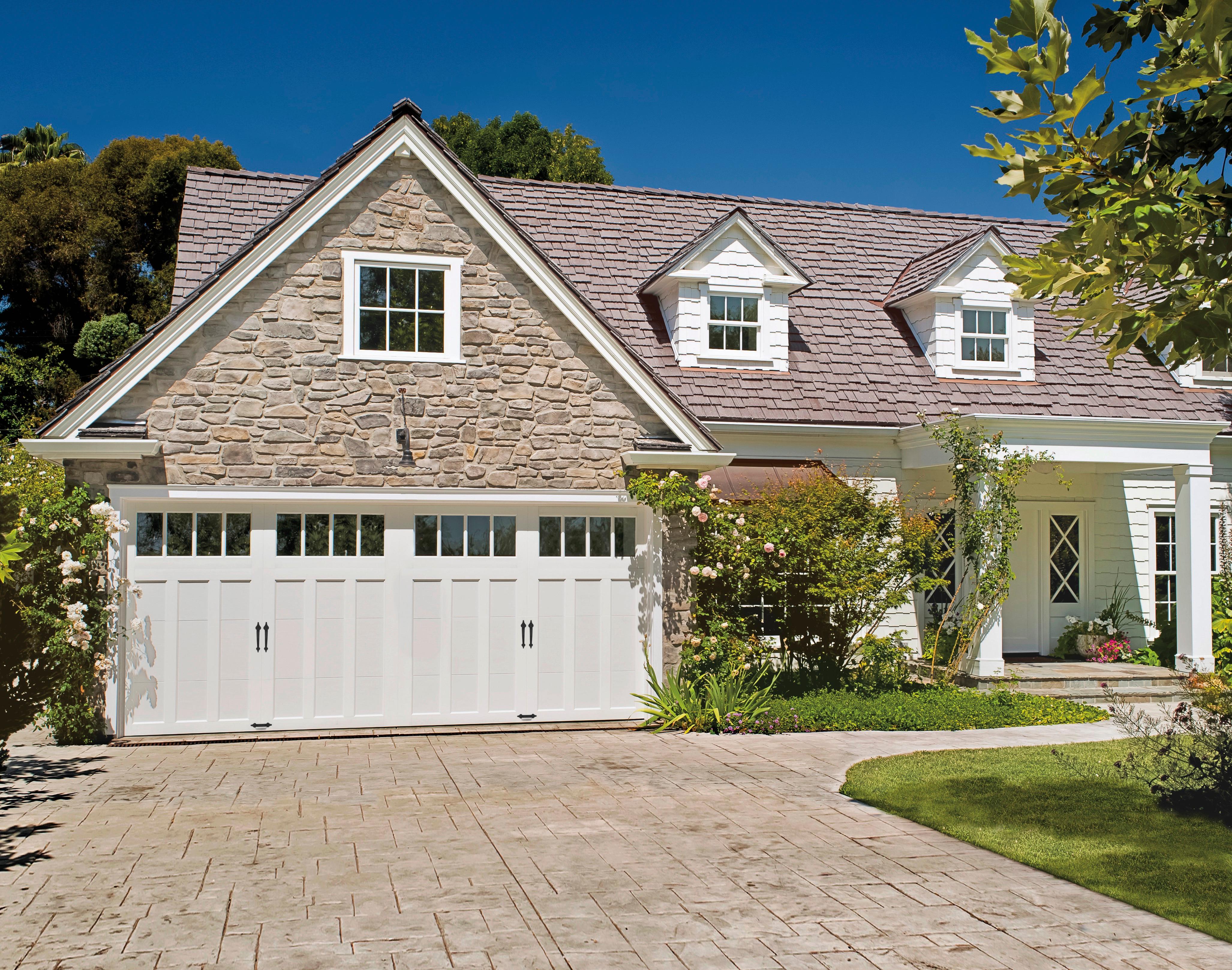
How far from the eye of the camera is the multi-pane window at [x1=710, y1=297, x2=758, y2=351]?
53.9 feet

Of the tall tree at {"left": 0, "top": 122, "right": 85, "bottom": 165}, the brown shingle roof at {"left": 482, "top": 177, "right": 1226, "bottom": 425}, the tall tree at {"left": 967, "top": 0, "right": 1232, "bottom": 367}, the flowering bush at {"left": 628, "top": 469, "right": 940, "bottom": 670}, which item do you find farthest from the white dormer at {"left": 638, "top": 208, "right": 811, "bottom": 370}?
the tall tree at {"left": 0, "top": 122, "right": 85, "bottom": 165}

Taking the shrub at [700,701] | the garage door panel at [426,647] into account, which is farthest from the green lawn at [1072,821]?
the garage door panel at [426,647]

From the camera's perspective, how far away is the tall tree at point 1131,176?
5.00 m

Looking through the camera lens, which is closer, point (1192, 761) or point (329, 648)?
point (1192, 761)

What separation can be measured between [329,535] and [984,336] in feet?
35.2

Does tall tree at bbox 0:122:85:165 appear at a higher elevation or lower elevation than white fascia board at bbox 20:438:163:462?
higher

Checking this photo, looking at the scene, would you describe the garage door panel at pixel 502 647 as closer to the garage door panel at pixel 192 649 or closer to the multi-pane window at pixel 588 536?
the multi-pane window at pixel 588 536

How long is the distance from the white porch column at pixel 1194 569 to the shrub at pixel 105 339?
25213 mm

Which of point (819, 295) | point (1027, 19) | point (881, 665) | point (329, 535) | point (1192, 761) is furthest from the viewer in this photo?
point (819, 295)

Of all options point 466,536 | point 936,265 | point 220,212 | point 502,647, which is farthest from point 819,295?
point 220,212

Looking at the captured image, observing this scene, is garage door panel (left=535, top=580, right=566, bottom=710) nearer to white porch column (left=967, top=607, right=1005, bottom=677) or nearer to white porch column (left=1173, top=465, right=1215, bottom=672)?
white porch column (left=967, top=607, right=1005, bottom=677)

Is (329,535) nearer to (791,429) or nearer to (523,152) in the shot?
(791,429)

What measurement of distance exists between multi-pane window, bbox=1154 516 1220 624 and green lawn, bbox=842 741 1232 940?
742cm

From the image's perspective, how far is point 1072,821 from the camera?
26.6 feet
